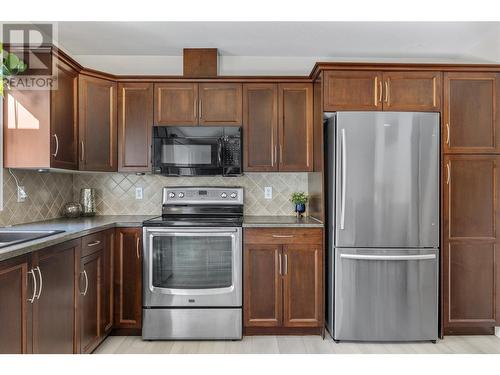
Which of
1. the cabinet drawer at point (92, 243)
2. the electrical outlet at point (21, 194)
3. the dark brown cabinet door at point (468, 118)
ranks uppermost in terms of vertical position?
the dark brown cabinet door at point (468, 118)

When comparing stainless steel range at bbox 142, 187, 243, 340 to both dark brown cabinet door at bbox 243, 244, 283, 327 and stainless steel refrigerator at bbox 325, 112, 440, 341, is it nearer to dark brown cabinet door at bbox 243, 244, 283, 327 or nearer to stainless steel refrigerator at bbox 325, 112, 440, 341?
dark brown cabinet door at bbox 243, 244, 283, 327

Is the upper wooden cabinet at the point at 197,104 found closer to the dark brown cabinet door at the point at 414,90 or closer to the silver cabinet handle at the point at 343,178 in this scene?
the silver cabinet handle at the point at 343,178

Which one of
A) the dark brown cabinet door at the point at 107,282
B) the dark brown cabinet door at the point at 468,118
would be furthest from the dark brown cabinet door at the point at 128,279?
the dark brown cabinet door at the point at 468,118

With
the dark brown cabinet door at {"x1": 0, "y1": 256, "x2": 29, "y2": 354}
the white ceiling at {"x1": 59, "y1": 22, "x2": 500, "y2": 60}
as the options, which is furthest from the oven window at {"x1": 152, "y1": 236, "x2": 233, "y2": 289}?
the white ceiling at {"x1": 59, "y1": 22, "x2": 500, "y2": 60}

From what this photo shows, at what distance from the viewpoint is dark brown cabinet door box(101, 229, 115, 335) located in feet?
8.35

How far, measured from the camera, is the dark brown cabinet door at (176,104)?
299cm

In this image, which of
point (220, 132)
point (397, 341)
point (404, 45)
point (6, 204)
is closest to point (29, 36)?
→ point (6, 204)

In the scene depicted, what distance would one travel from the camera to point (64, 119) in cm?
253

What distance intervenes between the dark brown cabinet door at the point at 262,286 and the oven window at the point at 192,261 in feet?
0.49

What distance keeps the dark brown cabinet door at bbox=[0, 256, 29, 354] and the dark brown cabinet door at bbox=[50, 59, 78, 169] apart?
1.00 meters

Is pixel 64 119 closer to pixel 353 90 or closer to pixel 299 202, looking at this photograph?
pixel 299 202

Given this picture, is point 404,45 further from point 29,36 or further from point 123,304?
point 123,304

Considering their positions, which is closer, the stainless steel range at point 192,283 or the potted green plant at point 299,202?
the stainless steel range at point 192,283

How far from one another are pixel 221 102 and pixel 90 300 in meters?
1.77
